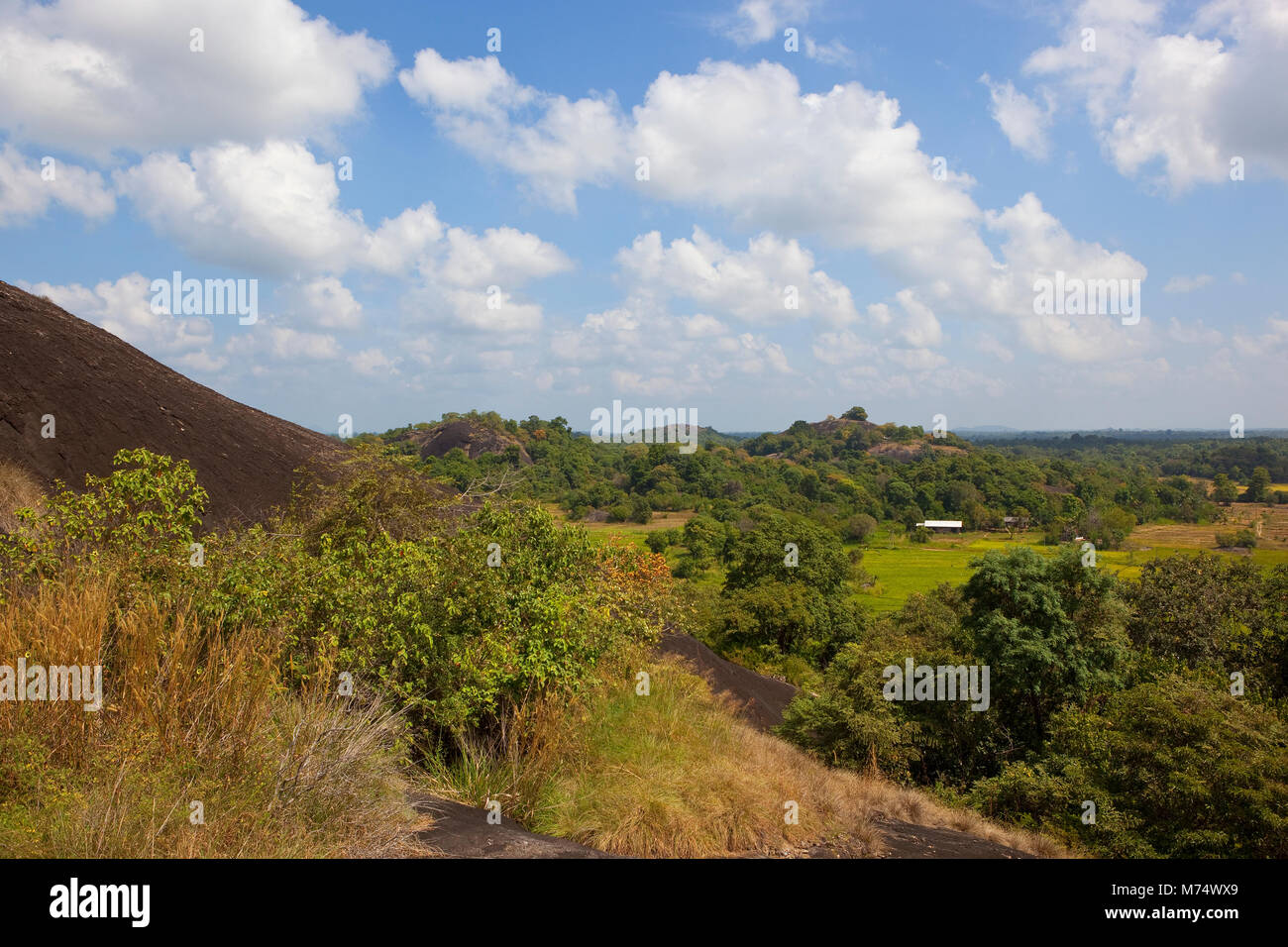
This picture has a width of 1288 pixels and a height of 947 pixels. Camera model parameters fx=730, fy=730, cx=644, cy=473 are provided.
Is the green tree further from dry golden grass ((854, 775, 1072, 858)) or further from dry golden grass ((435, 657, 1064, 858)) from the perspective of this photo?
dry golden grass ((435, 657, 1064, 858))

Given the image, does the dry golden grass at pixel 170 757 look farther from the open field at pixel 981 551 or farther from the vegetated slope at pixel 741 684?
the open field at pixel 981 551

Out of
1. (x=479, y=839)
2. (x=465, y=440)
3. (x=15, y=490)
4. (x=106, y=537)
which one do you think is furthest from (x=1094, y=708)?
(x=465, y=440)

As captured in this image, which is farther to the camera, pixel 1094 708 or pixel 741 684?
pixel 741 684

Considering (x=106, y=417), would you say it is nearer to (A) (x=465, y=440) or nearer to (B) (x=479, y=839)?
(B) (x=479, y=839)

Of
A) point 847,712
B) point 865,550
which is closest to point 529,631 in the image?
point 847,712

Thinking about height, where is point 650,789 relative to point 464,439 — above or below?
below
